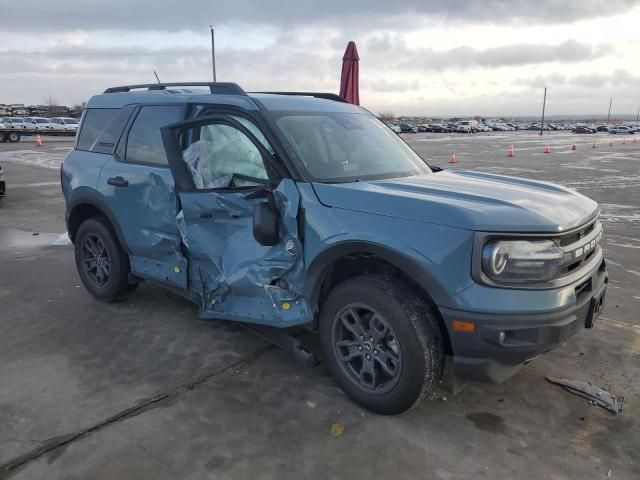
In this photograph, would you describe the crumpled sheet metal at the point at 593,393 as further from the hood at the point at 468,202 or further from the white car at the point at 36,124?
the white car at the point at 36,124

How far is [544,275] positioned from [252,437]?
6.24 feet

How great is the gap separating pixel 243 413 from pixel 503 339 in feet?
5.44

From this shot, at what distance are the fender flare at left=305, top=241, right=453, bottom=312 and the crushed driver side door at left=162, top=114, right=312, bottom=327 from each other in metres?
0.11

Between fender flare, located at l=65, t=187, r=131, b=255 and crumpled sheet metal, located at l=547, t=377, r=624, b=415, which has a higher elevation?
fender flare, located at l=65, t=187, r=131, b=255

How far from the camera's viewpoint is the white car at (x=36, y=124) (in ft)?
127

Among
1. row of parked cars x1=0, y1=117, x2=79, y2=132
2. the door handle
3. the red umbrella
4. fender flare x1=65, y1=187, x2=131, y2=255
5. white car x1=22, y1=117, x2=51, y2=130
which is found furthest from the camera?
white car x1=22, y1=117, x2=51, y2=130

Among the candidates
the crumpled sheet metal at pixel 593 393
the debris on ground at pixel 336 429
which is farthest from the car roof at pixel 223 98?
the crumpled sheet metal at pixel 593 393

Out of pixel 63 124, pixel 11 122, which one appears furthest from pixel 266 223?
pixel 63 124

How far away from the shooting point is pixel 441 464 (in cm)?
280

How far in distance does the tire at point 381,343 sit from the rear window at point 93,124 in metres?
3.14

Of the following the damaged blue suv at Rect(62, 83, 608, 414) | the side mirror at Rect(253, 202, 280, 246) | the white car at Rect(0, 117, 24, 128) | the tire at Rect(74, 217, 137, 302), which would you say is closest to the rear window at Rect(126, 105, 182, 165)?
the damaged blue suv at Rect(62, 83, 608, 414)

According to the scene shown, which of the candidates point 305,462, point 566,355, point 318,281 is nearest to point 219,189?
point 318,281

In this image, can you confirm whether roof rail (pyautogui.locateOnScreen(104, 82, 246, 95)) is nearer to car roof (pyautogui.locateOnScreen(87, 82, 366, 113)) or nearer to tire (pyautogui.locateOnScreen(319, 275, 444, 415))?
car roof (pyautogui.locateOnScreen(87, 82, 366, 113))

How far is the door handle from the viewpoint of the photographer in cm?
458
